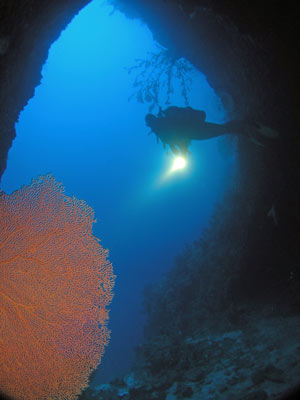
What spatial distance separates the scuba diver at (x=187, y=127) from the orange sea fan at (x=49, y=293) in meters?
2.34

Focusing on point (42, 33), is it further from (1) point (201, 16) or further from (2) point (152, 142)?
(2) point (152, 142)

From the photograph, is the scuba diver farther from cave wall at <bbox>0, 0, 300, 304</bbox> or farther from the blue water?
the blue water

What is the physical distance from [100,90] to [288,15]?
242 ft

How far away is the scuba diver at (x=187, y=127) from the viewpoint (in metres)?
4.56

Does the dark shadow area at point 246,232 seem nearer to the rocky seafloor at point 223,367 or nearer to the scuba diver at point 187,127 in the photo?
the rocky seafloor at point 223,367

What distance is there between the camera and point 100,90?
223 feet

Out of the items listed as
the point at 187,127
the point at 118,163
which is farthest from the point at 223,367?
the point at 118,163

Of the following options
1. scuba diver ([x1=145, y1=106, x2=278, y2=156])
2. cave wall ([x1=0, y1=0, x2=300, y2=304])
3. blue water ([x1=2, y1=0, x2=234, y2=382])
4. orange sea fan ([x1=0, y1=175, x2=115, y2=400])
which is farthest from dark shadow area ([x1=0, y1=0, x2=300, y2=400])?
→ blue water ([x1=2, y1=0, x2=234, y2=382])

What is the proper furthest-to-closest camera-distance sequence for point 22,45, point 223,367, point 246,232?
point 246,232, point 223,367, point 22,45

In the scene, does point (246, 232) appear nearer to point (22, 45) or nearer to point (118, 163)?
point (22, 45)

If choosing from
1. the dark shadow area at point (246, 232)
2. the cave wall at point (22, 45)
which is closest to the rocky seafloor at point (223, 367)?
the dark shadow area at point (246, 232)

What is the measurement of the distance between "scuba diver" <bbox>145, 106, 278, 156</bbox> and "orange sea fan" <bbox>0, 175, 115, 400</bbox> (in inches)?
92.0

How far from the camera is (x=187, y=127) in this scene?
4695 millimetres

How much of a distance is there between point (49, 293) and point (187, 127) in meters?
4.11
